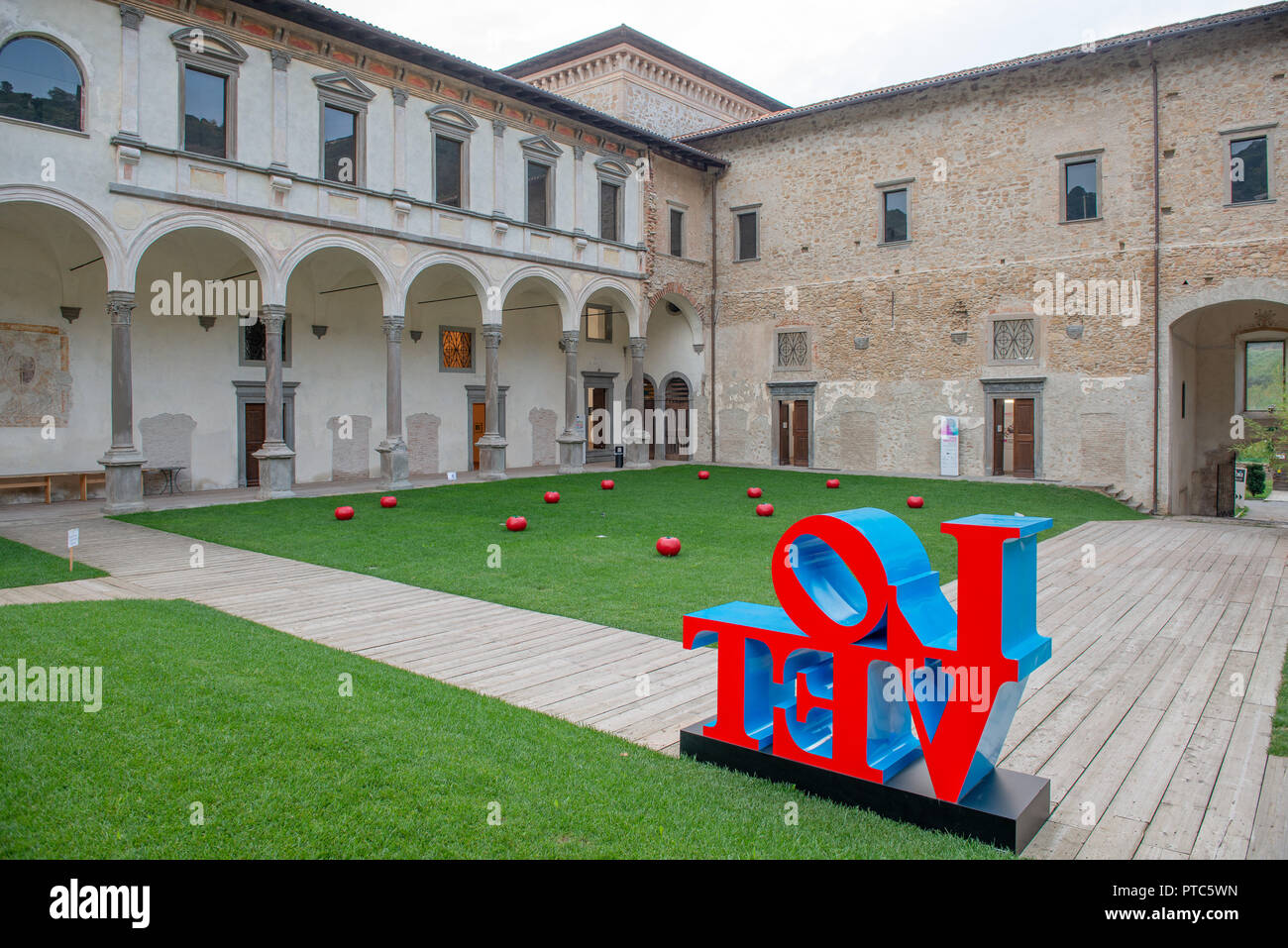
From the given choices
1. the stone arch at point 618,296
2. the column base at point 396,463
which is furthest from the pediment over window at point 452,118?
the column base at point 396,463

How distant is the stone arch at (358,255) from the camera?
18.2 meters

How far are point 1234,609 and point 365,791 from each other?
27.4 ft

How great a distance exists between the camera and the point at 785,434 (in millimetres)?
27562

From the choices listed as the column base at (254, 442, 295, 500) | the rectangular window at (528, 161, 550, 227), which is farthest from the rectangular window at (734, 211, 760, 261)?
the column base at (254, 442, 295, 500)

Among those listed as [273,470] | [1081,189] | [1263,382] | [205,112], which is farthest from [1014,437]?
[205,112]

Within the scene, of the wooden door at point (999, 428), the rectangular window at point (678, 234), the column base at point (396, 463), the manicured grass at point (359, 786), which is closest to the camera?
the manicured grass at point (359, 786)

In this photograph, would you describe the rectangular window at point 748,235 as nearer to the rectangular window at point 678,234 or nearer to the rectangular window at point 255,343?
the rectangular window at point 678,234

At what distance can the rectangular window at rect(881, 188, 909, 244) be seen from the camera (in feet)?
81.7

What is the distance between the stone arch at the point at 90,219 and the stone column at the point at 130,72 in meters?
1.56
